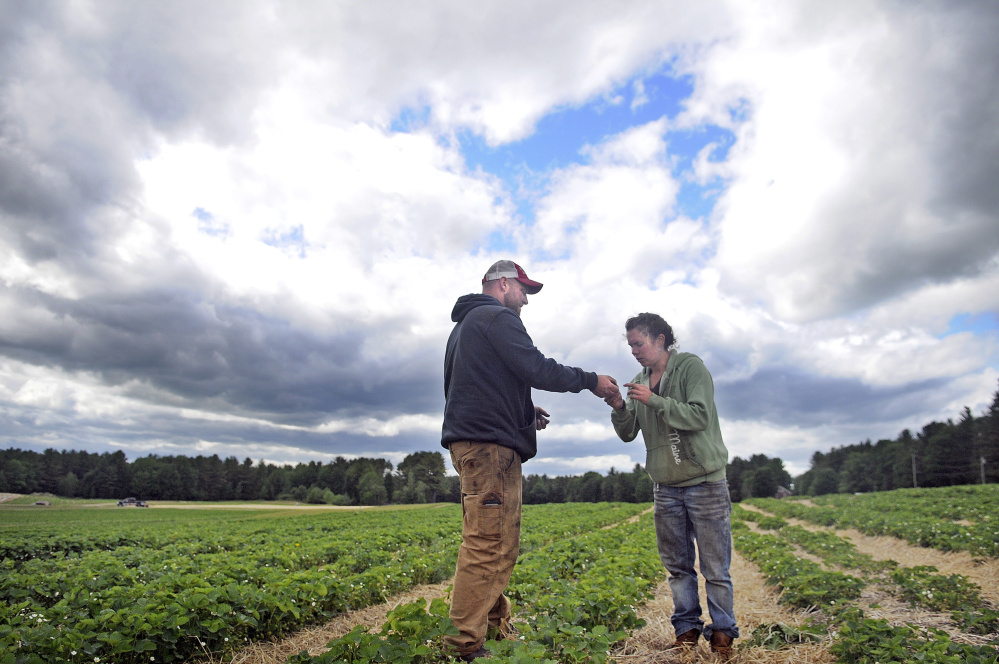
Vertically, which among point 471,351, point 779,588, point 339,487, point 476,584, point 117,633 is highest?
point 471,351

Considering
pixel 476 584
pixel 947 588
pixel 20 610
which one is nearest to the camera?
pixel 476 584

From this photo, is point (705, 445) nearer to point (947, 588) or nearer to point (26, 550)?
point (947, 588)

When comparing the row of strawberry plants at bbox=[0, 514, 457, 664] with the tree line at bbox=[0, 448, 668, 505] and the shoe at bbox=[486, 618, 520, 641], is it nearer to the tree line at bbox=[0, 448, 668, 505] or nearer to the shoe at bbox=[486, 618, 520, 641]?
the shoe at bbox=[486, 618, 520, 641]

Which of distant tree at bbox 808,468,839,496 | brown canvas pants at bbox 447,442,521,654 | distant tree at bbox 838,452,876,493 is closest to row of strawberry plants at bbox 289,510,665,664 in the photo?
brown canvas pants at bbox 447,442,521,654

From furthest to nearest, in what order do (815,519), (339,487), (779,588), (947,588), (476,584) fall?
(339,487) < (815,519) < (779,588) < (947,588) < (476,584)

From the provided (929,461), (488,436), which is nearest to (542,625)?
(488,436)

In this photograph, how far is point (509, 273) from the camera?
378 cm

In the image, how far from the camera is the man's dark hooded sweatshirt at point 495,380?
127 inches

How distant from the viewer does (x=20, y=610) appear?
5.07m

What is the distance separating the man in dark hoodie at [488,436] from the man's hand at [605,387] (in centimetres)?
22

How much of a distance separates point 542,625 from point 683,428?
1.78m

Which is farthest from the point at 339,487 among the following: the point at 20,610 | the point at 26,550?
the point at 20,610

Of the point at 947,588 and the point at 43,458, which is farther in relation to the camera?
the point at 43,458

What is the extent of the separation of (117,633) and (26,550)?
14.4 metres
